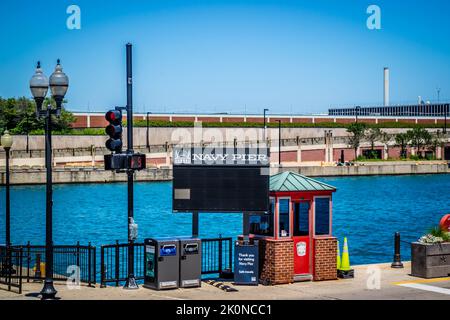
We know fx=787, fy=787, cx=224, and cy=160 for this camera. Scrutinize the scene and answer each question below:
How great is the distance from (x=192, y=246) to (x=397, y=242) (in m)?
7.13

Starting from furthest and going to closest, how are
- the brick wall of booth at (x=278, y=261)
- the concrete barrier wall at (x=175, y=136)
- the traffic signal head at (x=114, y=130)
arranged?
the concrete barrier wall at (x=175, y=136)
the brick wall of booth at (x=278, y=261)
the traffic signal head at (x=114, y=130)

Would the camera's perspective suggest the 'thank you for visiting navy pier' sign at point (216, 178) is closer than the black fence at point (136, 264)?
Yes

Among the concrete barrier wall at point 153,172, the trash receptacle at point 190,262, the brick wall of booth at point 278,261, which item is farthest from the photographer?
the concrete barrier wall at point 153,172

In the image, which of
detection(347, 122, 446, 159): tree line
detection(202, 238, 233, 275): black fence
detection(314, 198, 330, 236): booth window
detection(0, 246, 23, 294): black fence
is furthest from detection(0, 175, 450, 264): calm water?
detection(347, 122, 446, 159): tree line

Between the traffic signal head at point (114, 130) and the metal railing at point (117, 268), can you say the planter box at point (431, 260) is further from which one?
the traffic signal head at point (114, 130)

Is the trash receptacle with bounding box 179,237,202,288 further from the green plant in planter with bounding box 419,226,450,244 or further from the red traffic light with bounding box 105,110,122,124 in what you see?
the green plant in planter with bounding box 419,226,450,244

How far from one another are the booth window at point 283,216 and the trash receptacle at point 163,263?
8.45ft

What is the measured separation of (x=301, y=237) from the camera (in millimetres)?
19141

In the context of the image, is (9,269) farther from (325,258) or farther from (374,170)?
(374,170)

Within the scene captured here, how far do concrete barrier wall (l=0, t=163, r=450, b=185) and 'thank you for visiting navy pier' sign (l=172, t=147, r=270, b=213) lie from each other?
251 feet

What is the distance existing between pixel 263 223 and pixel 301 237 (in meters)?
0.98

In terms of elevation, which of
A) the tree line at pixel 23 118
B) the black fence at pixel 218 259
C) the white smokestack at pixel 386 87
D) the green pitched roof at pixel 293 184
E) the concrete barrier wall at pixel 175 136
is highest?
the white smokestack at pixel 386 87

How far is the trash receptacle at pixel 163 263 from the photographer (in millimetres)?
17969

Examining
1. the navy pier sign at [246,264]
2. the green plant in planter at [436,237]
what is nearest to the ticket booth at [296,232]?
the navy pier sign at [246,264]
